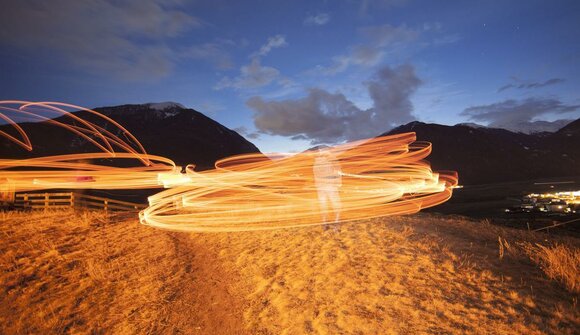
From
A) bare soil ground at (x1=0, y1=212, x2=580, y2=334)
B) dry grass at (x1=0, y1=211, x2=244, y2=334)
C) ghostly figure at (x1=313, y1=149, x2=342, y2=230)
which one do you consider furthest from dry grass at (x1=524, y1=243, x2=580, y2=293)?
dry grass at (x1=0, y1=211, x2=244, y2=334)

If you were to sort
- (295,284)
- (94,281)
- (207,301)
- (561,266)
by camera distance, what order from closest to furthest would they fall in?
(561,266) → (207,301) → (295,284) → (94,281)

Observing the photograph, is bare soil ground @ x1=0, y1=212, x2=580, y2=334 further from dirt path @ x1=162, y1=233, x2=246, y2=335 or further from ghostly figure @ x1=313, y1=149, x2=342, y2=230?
ghostly figure @ x1=313, y1=149, x2=342, y2=230

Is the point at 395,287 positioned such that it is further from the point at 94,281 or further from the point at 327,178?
the point at 94,281

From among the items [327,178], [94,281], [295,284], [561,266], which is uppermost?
[327,178]

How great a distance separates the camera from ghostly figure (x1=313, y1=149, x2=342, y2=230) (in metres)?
11.4

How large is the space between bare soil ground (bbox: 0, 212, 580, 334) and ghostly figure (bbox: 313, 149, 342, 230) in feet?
5.92

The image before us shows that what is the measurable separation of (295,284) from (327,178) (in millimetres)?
4851

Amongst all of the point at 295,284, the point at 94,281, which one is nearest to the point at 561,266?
the point at 295,284

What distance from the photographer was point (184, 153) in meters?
170

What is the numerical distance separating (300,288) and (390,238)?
12.2ft

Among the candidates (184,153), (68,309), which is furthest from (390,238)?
(184,153)

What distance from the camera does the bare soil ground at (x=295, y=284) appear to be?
5.76 m

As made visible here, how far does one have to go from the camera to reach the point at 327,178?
37.7 feet

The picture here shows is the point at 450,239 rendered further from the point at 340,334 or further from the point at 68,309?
the point at 68,309
